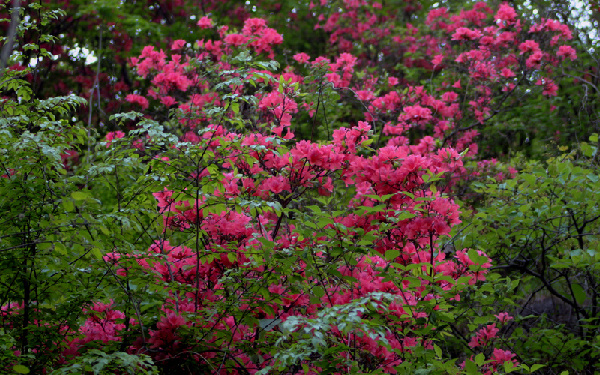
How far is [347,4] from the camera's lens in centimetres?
763

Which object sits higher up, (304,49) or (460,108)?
(304,49)

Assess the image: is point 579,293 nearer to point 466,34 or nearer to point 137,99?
point 466,34

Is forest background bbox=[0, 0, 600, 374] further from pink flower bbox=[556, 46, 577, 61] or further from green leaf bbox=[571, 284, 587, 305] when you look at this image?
pink flower bbox=[556, 46, 577, 61]

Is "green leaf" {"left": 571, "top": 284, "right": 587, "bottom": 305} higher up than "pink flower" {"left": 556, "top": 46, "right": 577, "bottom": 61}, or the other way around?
"pink flower" {"left": 556, "top": 46, "right": 577, "bottom": 61}

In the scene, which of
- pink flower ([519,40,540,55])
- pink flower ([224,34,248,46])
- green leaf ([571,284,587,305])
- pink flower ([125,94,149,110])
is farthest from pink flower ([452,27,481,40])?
pink flower ([125,94,149,110])

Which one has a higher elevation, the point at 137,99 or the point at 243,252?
the point at 137,99

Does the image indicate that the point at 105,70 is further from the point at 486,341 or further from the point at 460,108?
the point at 486,341

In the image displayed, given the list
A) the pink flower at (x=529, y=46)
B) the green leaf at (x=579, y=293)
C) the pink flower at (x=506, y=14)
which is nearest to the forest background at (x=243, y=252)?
the green leaf at (x=579, y=293)

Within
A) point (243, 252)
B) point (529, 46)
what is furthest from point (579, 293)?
point (529, 46)

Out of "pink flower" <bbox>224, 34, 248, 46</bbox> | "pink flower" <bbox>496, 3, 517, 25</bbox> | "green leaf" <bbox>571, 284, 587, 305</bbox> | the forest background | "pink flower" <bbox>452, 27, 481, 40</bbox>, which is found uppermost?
"pink flower" <bbox>496, 3, 517, 25</bbox>

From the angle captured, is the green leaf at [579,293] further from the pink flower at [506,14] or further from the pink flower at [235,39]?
the pink flower at [506,14]

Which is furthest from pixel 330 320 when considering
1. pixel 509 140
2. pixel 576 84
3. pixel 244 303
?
pixel 576 84

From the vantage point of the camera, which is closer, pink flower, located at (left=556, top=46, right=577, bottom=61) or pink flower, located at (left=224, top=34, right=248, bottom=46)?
pink flower, located at (left=224, top=34, right=248, bottom=46)

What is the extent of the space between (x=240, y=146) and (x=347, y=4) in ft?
19.0
